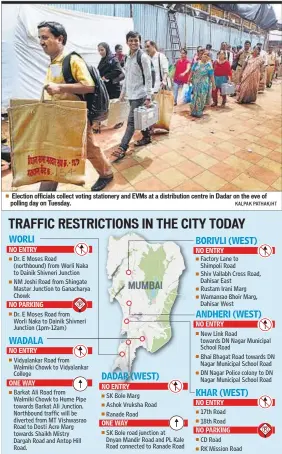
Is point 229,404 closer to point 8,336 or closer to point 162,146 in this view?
point 8,336

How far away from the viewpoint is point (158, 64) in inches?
96.9

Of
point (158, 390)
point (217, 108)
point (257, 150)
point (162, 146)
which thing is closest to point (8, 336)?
point (158, 390)

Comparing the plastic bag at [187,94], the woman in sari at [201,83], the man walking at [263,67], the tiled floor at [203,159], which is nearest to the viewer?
the tiled floor at [203,159]

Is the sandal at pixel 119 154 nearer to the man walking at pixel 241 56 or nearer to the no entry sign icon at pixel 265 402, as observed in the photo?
the no entry sign icon at pixel 265 402

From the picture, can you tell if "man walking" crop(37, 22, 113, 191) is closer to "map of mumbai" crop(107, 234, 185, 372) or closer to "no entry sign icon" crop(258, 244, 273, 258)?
"map of mumbai" crop(107, 234, 185, 372)

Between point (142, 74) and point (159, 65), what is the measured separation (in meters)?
0.43

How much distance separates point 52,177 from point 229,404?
5.28 ft

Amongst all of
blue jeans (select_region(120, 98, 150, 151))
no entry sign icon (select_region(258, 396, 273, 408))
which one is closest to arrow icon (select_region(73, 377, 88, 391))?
no entry sign icon (select_region(258, 396, 273, 408))

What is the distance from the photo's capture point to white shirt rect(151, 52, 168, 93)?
244 centimetres

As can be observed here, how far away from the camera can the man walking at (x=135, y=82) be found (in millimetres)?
2072

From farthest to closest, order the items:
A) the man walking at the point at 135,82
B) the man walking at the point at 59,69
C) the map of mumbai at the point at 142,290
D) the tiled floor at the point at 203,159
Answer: the man walking at the point at 135,82
the tiled floor at the point at 203,159
the map of mumbai at the point at 142,290
the man walking at the point at 59,69

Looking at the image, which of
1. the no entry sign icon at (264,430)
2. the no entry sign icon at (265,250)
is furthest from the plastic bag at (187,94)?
the no entry sign icon at (264,430)

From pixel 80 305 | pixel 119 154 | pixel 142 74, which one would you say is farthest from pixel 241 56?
pixel 80 305

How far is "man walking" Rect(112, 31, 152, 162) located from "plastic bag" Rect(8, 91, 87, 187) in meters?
0.54
